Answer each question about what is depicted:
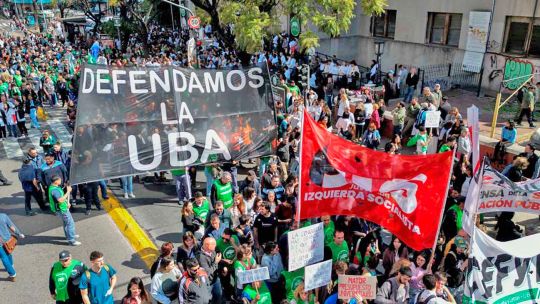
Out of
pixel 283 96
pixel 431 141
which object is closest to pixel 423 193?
pixel 431 141

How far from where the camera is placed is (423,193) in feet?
19.2

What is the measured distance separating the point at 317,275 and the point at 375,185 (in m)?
1.39

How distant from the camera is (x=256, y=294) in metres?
6.16

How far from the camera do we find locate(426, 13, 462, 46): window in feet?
69.3

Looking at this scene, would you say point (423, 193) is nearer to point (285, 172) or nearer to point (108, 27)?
point (285, 172)

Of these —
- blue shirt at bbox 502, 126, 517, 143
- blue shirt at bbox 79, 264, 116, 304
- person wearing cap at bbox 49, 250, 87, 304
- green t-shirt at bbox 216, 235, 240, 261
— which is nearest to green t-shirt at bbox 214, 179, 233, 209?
green t-shirt at bbox 216, 235, 240, 261

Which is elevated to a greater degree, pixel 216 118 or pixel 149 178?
pixel 216 118

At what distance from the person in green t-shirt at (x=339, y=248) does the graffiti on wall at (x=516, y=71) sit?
1445 cm

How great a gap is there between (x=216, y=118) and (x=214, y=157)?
0.60 meters

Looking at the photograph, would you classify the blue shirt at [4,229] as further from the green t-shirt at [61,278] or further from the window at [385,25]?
the window at [385,25]

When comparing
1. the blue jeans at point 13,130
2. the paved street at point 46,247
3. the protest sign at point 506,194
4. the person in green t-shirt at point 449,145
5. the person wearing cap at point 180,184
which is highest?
the protest sign at point 506,194

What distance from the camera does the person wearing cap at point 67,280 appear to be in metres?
6.14

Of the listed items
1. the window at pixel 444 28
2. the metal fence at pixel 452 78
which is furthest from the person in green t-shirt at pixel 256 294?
the window at pixel 444 28

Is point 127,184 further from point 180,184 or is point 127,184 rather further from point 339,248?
point 339,248
